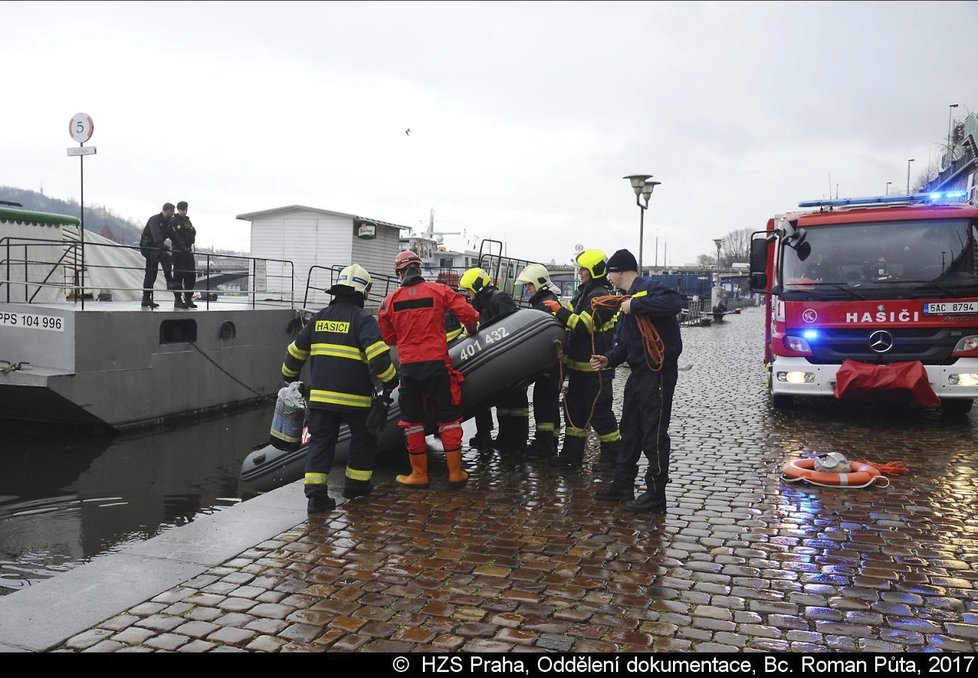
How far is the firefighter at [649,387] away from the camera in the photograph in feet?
18.0

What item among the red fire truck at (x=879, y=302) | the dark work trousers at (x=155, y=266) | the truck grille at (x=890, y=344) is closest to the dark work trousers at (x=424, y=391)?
the red fire truck at (x=879, y=302)

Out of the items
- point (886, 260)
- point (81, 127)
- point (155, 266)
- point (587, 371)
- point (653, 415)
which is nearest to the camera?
point (653, 415)

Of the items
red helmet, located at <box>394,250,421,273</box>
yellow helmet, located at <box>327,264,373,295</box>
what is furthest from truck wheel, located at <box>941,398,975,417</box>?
yellow helmet, located at <box>327,264,373,295</box>

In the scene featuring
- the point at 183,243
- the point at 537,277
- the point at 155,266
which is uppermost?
the point at 183,243

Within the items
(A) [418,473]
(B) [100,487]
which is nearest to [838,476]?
(A) [418,473]

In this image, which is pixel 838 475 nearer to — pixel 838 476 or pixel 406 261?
pixel 838 476

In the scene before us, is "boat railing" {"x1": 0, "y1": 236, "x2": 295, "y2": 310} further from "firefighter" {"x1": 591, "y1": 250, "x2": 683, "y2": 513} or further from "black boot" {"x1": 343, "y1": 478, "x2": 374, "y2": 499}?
"firefighter" {"x1": 591, "y1": 250, "x2": 683, "y2": 513}

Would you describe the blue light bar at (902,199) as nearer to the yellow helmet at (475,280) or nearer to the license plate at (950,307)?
the license plate at (950,307)

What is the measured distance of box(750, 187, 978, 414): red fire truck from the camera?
337 inches

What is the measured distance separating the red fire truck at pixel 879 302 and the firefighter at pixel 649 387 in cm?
413

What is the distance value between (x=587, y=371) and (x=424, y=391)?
1553 millimetres

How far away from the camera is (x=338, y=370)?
5.77 m
